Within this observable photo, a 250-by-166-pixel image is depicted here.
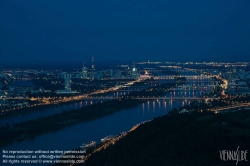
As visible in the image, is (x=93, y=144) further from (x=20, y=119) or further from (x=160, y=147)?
(x=20, y=119)

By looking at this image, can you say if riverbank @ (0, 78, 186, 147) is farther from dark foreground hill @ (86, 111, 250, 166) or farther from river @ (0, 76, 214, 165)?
dark foreground hill @ (86, 111, 250, 166)

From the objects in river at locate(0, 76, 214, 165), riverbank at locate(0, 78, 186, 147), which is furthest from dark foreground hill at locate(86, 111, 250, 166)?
riverbank at locate(0, 78, 186, 147)

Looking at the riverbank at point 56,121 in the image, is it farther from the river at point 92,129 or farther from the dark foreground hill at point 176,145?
the dark foreground hill at point 176,145

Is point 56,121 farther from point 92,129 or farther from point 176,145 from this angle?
point 176,145

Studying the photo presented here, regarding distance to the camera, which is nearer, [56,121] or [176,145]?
[176,145]

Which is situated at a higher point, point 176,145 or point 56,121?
point 176,145

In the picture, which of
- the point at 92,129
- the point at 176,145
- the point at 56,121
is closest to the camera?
the point at 176,145

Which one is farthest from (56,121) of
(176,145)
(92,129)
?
(176,145)

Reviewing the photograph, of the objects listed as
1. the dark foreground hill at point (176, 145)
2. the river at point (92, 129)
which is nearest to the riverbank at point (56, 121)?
the river at point (92, 129)

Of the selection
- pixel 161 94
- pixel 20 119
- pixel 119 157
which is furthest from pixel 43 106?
pixel 119 157
